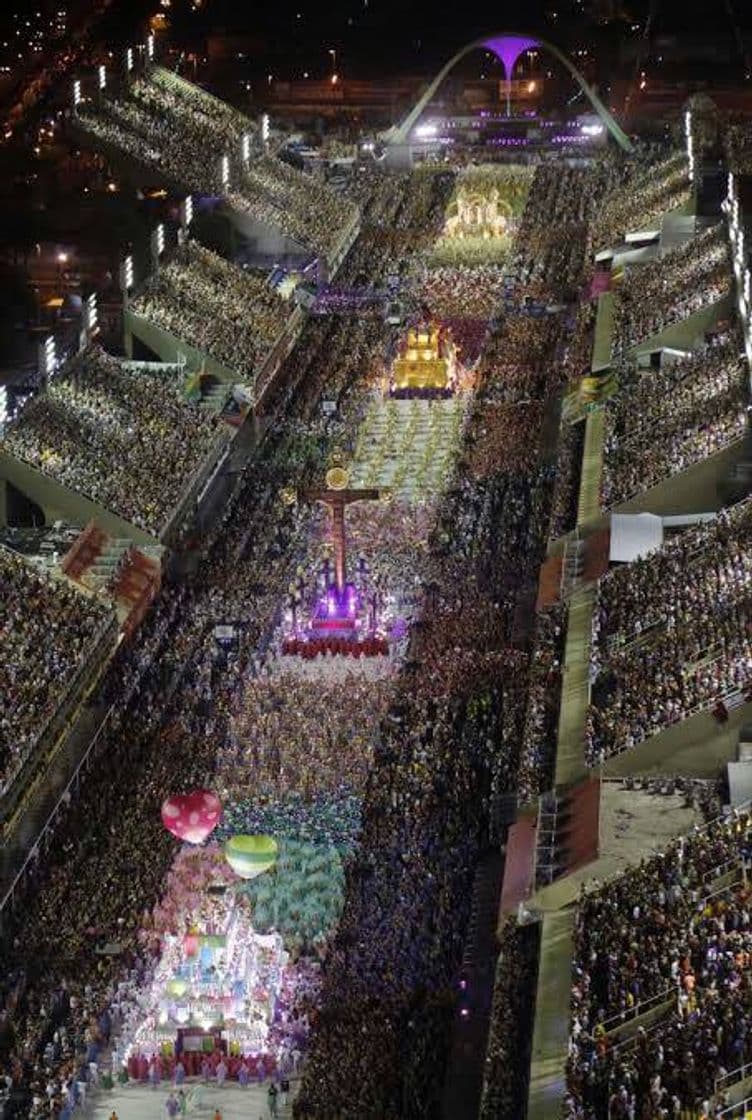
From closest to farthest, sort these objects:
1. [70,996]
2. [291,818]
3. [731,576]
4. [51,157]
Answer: [70,996], [291,818], [731,576], [51,157]

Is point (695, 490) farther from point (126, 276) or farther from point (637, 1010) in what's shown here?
point (126, 276)

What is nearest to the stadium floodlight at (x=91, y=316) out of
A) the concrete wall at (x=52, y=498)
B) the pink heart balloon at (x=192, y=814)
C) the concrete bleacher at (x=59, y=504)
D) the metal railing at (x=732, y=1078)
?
the concrete bleacher at (x=59, y=504)

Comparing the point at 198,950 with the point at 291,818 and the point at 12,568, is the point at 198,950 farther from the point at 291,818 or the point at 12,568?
the point at 12,568

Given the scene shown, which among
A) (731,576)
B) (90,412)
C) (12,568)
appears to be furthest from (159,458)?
(731,576)

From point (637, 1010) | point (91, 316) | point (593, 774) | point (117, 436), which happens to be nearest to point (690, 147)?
point (91, 316)

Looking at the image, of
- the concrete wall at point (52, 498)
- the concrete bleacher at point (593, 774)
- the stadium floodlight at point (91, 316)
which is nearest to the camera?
the concrete bleacher at point (593, 774)

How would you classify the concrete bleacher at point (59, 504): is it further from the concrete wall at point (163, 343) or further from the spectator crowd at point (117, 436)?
the concrete wall at point (163, 343)

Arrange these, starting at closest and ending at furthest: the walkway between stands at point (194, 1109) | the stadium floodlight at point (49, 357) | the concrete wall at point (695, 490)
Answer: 1. the walkway between stands at point (194, 1109)
2. the concrete wall at point (695, 490)
3. the stadium floodlight at point (49, 357)

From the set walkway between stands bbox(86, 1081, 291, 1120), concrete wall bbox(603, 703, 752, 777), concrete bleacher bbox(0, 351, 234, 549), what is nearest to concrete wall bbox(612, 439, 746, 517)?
concrete bleacher bbox(0, 351, 234, 549)
